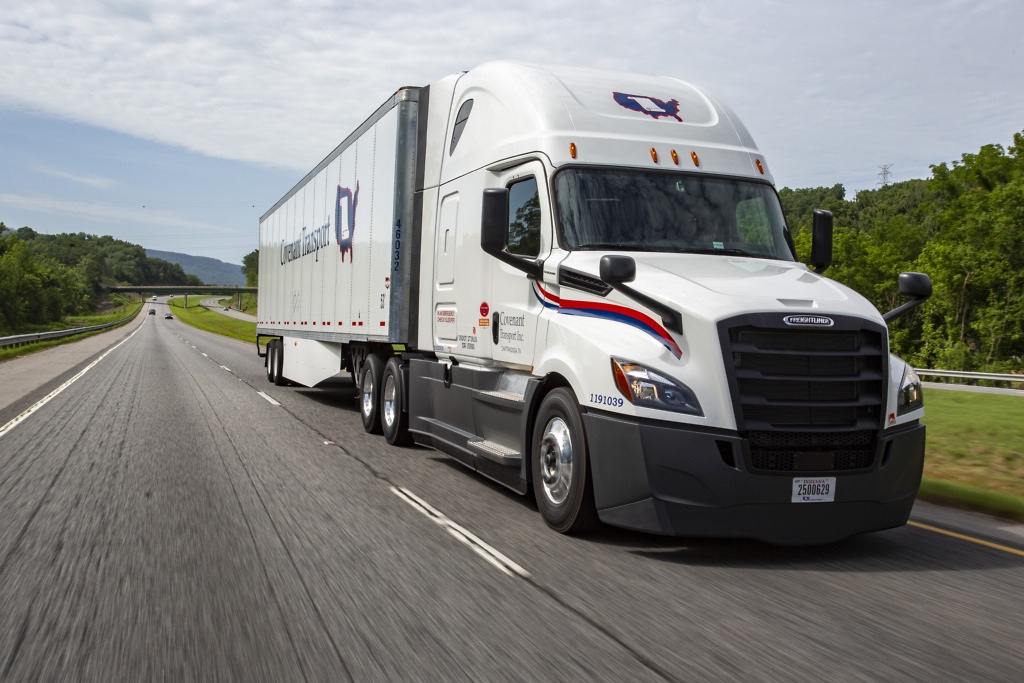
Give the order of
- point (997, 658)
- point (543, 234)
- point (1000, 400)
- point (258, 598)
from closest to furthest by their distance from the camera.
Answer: point (997, 658), point (258, 598), point (543, 234), point (1000, 400)

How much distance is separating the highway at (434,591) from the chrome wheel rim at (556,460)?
→ 12.2 inches

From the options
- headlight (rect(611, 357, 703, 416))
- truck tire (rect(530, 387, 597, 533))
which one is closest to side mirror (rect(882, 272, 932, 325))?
headlight (rect(611, 357, 703, 416))

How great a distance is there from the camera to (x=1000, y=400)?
874 inches

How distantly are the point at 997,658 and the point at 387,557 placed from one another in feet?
11.0

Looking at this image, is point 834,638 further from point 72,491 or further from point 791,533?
point 72,491

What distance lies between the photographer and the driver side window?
24.1 ft

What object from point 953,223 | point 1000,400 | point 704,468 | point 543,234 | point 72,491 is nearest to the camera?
point 704,468

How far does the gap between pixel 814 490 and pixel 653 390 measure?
1.17 m

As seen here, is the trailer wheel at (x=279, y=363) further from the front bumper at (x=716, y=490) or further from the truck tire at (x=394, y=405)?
the front bumper at (x=716, y=490)

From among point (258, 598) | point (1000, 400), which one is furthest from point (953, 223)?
point (258, 598)

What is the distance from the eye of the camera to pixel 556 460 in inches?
260

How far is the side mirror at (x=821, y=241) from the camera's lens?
7637 millimetres

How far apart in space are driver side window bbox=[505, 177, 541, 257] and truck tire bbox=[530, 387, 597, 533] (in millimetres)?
1349

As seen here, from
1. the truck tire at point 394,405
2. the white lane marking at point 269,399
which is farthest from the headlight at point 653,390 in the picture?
the white lane marking at point 269,399
